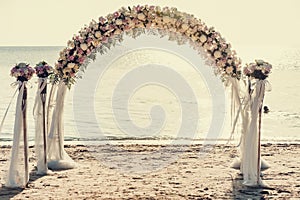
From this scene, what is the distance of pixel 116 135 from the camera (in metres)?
12.0

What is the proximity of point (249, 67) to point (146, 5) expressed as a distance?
1.69 metres

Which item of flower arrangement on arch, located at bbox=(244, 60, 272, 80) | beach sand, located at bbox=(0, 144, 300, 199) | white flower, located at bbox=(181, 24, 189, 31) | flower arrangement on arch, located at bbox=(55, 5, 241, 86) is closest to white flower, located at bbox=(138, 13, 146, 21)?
flower arrangement on arch, located at bbox=(55, 5, 241, 86)

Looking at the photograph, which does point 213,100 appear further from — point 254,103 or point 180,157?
point 254,103

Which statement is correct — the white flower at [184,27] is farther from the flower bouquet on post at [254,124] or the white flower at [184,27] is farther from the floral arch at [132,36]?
the flower bouquet on post at [254,124]

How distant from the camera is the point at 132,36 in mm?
7301

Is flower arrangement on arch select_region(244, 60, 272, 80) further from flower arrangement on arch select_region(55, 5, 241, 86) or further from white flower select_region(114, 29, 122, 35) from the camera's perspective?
white flower select_region(114, 29, 122, 35)

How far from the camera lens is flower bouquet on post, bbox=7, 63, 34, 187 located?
653cm

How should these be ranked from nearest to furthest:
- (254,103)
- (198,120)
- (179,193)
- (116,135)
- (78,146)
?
(179,193)
(254,103)
(78,146)
(116,135)
(198,120)

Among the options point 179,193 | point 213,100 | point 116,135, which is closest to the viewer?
point 179,193

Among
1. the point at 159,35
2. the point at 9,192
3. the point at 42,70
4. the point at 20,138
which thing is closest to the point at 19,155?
the point at 20,138

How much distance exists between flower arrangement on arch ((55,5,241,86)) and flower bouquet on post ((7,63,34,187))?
3.03 feet

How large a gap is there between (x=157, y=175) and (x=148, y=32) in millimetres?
2002

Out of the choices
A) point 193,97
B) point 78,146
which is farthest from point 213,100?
point 78,146

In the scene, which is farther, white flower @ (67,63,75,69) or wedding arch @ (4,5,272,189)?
white flower @ (67,63,75,69)
